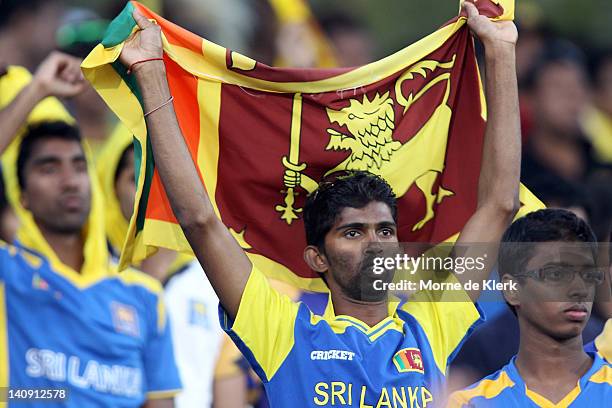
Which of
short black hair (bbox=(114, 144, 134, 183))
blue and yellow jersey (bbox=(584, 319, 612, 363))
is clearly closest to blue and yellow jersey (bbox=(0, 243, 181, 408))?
short black hair (bbox=(114, 144, 134, 183))

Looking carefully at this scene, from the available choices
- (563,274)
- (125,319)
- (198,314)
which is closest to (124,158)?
(198,314)

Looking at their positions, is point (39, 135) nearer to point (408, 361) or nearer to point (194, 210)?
point (194, 210)

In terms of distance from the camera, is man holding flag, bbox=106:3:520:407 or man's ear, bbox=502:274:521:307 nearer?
man holding flag, bbox=106:3:520:407

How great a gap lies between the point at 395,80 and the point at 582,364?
1464mm

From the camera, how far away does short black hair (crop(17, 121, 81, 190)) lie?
757 cm

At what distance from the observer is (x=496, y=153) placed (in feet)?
19.0

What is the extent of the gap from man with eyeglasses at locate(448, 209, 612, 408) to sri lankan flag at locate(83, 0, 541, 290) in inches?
23.5

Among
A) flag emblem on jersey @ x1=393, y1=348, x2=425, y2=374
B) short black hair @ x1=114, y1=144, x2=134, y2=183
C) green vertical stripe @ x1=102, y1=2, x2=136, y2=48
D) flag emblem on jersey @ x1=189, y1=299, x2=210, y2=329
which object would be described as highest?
short black hair @ x1=114, y1=144, x2=134, y2=183

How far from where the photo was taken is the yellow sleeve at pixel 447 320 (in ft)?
18.2

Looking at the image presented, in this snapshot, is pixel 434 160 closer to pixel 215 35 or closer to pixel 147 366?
pixel 147 366

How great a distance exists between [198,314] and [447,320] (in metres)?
2.57

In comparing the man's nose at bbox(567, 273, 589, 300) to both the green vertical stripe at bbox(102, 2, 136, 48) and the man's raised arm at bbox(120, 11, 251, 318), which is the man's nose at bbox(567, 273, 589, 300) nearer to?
the man's raised arm at bbox(120, 11, 251, 318)

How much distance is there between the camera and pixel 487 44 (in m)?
5.84

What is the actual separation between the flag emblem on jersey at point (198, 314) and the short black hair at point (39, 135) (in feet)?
3.66
